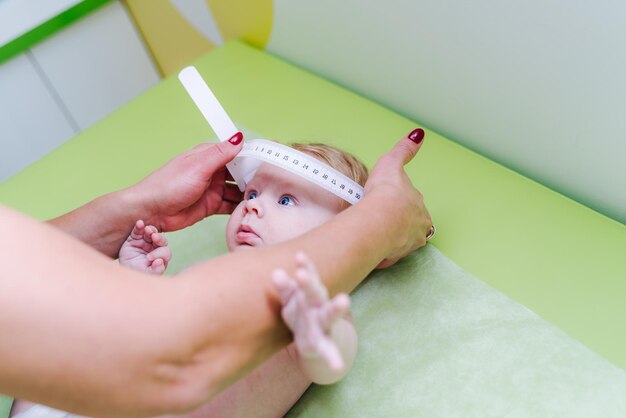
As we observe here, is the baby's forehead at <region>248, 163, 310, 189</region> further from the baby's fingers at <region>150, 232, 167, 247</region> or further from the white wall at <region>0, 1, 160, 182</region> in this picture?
the white wall at <region>0, 1, 160, 182</region>

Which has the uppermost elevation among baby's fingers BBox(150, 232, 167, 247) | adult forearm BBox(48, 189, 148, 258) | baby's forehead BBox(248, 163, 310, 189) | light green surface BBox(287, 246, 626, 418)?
adult forearm BBox(48, 189, 148, 258)

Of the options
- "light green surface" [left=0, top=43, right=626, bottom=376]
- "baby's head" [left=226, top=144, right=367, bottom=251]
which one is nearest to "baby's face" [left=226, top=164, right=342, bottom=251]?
"baby's head" [left=226, top=144, right=367, bottom=251]

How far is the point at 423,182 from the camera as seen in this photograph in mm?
1222

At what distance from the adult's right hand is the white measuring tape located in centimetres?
7

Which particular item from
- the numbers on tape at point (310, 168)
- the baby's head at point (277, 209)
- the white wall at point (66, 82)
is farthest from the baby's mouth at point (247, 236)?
the white wall at point (66, 82)

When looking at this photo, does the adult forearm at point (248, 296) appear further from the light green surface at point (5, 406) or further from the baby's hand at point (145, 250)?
the light green surface at point (5, 406)

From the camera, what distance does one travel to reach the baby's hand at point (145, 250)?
40.1 inches

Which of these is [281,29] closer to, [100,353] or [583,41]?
[583,41]

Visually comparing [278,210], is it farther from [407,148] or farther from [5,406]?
[5,406]

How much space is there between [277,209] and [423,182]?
378mm

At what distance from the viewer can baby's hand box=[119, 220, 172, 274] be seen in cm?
102

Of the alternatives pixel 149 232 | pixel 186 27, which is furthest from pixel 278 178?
pixel 186 27

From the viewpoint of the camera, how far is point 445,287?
3.38ft

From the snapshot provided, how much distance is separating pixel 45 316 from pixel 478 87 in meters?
0.94
